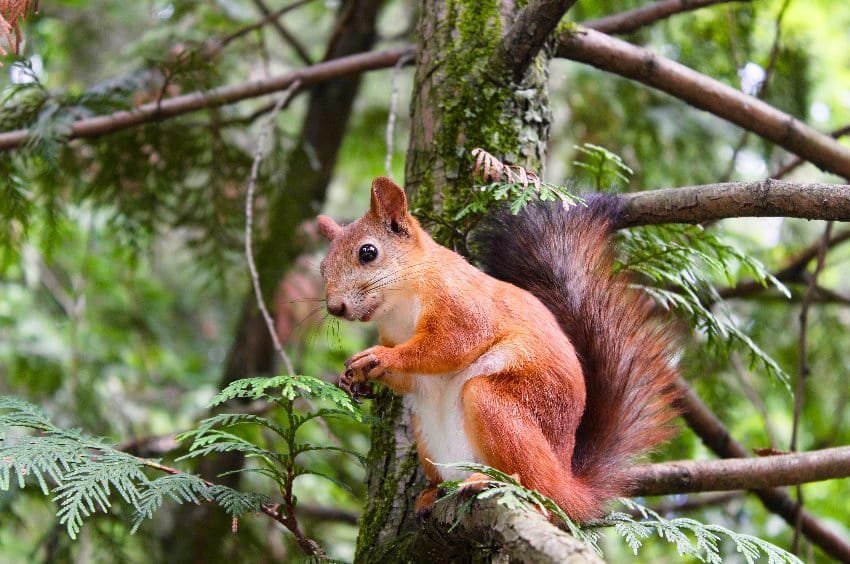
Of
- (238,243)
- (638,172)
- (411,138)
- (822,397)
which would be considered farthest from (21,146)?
(822,397)

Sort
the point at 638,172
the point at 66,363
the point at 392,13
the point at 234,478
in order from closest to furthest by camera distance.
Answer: the point at 638,172, the point at 234,478, the point at 66,363, the point at 392,13

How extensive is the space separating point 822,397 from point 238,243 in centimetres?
306

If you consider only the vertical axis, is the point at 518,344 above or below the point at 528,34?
below

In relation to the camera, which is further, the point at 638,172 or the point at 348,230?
the point at 638,172

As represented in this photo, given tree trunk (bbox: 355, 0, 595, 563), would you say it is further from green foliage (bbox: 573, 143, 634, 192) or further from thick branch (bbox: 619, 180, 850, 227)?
thick branch (bbox: 619, 180, 850, 227)

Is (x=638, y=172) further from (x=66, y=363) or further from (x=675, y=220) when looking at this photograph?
(x=66, y=363)

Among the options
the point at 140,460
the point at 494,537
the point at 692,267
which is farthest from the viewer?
the point at 692,267

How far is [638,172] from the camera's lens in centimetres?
384

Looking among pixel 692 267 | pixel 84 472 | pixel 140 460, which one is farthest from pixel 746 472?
pixel 84 472

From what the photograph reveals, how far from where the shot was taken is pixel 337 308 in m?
1.92

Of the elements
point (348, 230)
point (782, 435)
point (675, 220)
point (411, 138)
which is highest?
point (411, 138)

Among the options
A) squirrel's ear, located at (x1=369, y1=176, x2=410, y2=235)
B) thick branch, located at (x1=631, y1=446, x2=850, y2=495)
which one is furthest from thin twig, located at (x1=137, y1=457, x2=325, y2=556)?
thick branch, located at (x1=631, y1=446, x2=850, y2=495)

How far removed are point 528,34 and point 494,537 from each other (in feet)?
3.98

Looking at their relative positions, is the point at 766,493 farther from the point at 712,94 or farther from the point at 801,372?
the point at 712,94
